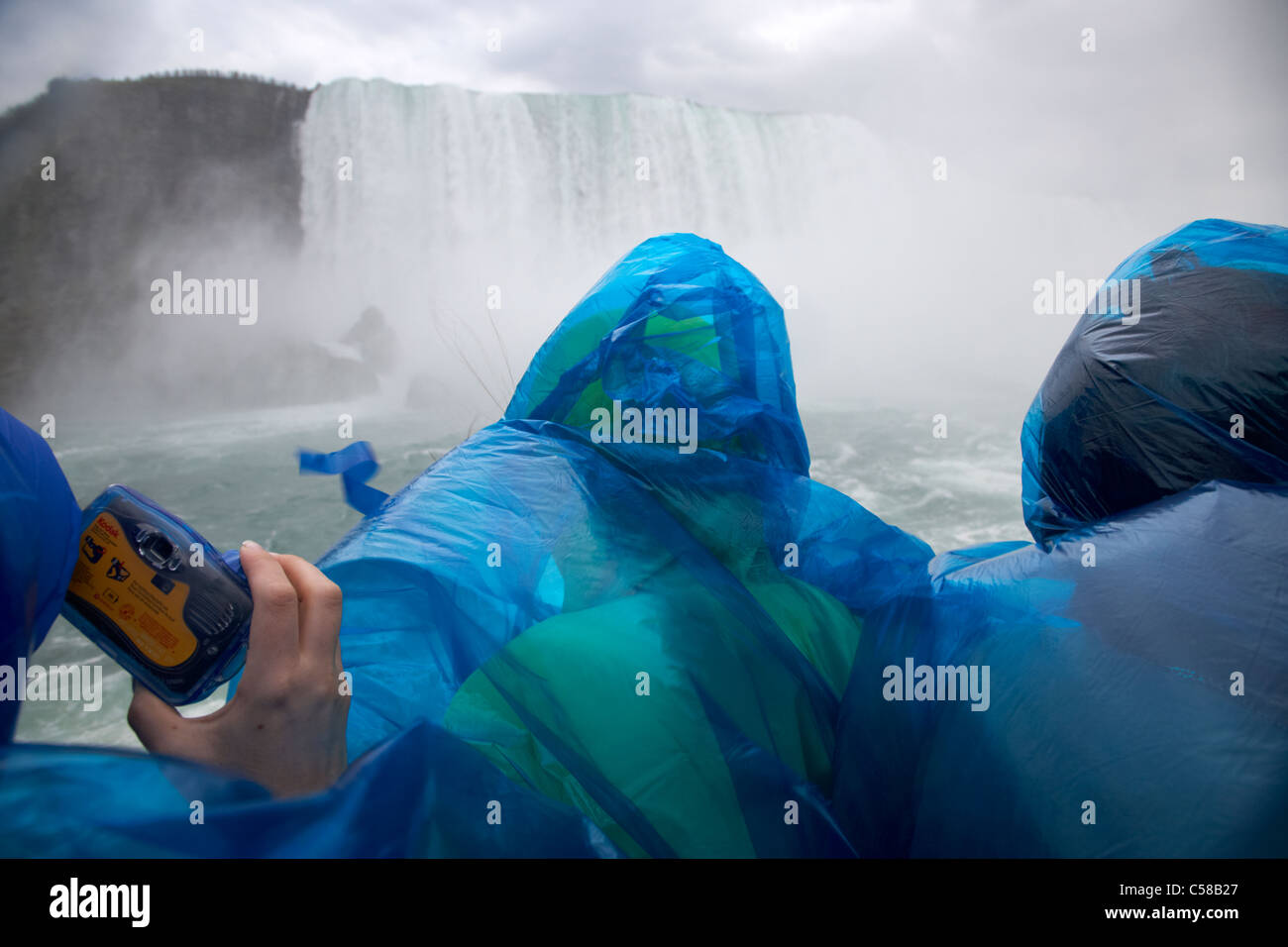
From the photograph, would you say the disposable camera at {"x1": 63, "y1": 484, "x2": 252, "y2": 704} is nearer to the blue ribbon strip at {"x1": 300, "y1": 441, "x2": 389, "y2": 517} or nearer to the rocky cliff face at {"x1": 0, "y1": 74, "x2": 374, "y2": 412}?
the blue ribbon strip at {"x1": 300, "y1": 441, "x2": 389, "y2": 517}

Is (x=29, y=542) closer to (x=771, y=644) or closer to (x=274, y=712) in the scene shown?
(x=274, y=712)

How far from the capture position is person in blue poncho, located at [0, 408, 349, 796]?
22.0 inches

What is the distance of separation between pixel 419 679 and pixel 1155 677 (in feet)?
2.92

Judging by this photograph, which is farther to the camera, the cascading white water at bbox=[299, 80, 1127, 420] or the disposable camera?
the cascading white water at bbox=[299, 80, 1127, 420]

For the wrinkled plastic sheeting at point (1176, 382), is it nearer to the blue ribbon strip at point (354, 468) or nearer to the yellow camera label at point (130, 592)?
the blue ribbon strip at point (354, 468)

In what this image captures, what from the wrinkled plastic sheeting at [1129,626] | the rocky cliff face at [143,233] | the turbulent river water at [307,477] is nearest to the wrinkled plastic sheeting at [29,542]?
the wrinkled plastic sheeting at [1129,626]

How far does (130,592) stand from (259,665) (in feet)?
0.46

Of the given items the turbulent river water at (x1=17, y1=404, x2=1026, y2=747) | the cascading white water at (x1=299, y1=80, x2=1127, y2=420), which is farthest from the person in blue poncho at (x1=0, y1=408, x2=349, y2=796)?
the cascading white water at (x1=299, y1=80, x2=1127, y2=420)

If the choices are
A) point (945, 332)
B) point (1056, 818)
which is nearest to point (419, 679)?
point (1056, 818)

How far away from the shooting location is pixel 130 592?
Answer: 0.63m

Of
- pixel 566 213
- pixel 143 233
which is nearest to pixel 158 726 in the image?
pixel 566 213

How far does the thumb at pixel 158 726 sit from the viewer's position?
0.61m
